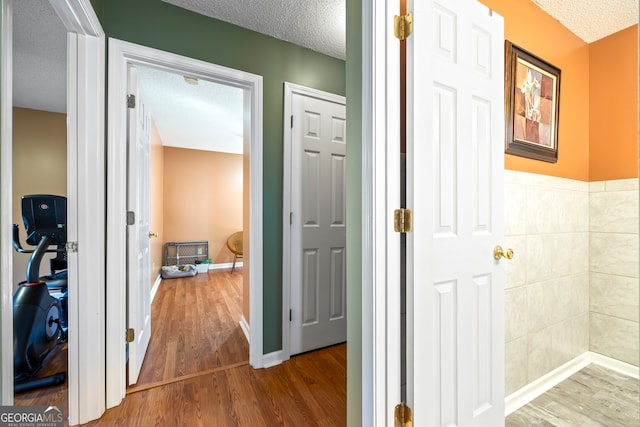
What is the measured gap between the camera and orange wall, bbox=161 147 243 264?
18.0 ft

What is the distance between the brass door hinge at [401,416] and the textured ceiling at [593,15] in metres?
2.38

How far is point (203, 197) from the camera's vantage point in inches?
227

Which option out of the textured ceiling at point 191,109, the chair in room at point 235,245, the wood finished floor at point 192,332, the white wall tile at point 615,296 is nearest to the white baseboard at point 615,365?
the white wall tile at point 615,296

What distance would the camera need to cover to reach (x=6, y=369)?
30.8 inches

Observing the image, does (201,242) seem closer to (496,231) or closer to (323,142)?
(323,142)

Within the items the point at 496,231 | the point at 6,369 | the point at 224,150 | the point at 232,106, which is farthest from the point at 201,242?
the point at 496,231

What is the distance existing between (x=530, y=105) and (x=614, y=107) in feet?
3.11

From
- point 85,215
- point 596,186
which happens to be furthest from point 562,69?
point 85,215

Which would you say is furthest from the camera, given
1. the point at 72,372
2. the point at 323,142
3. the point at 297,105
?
the point at 323,142

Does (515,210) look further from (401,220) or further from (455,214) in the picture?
(401,220)

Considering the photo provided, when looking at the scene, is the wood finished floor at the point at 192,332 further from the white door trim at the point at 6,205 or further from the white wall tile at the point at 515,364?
the white wall tile at the point at 515,364

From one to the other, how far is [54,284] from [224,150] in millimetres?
3956

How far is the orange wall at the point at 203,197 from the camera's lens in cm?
548

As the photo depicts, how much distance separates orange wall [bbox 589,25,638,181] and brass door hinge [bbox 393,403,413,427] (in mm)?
2303
